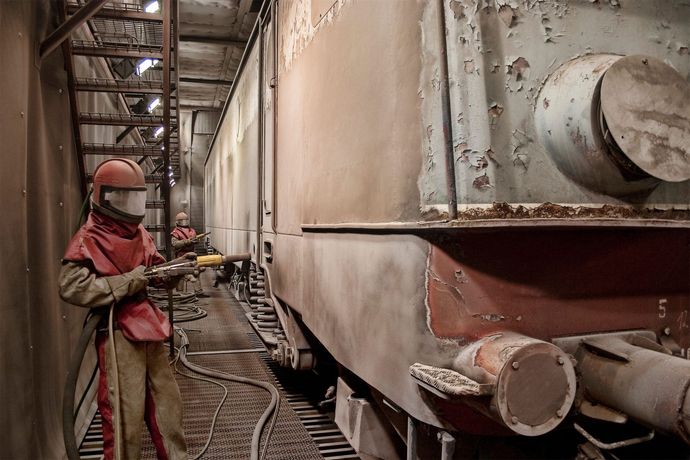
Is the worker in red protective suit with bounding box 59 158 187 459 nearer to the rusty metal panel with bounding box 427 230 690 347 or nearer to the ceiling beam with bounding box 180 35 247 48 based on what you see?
the rusty metal panel with bounding box 427 230 690 347

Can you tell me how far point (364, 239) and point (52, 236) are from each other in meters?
2.16

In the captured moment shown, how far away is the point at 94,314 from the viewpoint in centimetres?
264

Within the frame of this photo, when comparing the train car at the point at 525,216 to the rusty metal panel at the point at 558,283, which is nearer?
the train car at the point at 525,216

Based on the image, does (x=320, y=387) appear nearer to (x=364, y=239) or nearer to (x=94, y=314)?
(x=94, y=314)

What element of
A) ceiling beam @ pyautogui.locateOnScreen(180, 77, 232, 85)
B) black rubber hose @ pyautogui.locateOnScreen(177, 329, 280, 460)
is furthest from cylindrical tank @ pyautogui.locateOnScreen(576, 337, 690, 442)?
ceiling beam @ pyautogui.locateOnScreen(180, 77, 232, 85)

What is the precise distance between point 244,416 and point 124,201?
1828 millimetres

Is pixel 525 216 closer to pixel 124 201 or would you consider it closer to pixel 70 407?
pixel 124 201

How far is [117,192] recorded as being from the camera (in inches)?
106

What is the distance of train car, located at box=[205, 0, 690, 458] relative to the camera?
1.56 meters

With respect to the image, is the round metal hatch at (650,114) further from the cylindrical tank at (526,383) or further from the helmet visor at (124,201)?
the helmet visor at (124,201)

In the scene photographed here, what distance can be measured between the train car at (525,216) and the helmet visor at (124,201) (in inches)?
51.4

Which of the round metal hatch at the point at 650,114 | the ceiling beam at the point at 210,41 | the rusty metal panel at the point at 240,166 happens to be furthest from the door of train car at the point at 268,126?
the ceiling beam at the point at 210,41

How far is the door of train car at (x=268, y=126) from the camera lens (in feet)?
14.6

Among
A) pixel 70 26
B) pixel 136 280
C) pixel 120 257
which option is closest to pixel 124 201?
pixel 120 257
